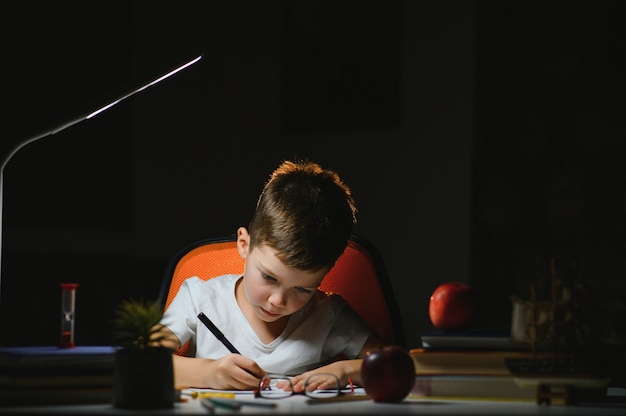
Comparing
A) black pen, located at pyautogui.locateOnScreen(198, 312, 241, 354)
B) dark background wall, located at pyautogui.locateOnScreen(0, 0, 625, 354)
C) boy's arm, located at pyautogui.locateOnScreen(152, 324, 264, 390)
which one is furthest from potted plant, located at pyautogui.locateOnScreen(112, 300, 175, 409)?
dark background wall, located at pyautogui.locateOnScreen(0, 0, 625, 354)

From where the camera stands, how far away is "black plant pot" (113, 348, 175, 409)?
1.09 m

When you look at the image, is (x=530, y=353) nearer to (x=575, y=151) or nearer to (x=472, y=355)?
(x=472, y=355)

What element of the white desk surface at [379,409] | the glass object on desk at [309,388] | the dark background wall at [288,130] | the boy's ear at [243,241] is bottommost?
the glass object on desk at [309,388]

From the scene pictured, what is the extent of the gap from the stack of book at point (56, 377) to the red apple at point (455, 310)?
50 cm

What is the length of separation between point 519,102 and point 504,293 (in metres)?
0.67

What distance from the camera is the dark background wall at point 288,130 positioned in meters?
3.06

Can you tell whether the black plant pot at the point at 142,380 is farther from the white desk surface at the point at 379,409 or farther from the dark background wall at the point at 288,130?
the dark background wall at the point at 288,130

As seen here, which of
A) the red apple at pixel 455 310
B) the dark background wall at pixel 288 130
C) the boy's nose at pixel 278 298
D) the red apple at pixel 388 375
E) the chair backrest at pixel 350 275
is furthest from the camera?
the dark background wall at pixel 288 130

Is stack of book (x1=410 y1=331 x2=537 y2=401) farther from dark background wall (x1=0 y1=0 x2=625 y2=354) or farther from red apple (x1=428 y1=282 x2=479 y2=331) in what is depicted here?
dark background wall (x1=0 y1=0 x2=625 y2=354)

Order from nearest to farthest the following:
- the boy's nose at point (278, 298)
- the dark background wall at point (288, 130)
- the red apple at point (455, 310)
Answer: the red apple at point (455, 310)
the boy's nose at point (278, 298)
the dark background wall at point (288, 130)

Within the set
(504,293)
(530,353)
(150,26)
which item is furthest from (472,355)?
(150,26)

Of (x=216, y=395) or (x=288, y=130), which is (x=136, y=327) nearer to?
(x=216, y=395)

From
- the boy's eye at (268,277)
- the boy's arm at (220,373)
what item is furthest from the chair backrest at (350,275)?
the boy's arm at (220,373)

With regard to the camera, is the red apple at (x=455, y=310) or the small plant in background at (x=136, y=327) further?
the red apple at (x=455, y=310)
